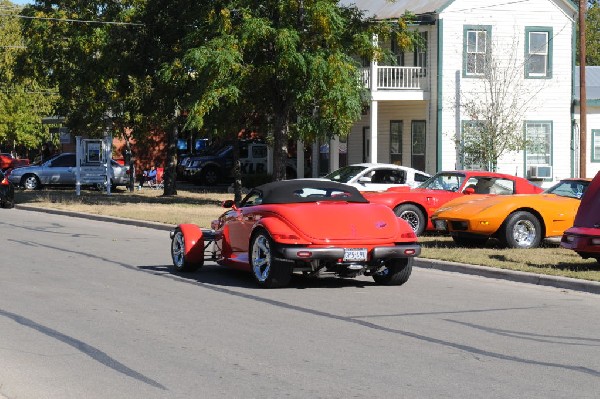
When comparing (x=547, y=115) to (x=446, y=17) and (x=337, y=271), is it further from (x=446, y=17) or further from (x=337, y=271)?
(x=337, y=271)

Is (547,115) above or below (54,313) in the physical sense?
above

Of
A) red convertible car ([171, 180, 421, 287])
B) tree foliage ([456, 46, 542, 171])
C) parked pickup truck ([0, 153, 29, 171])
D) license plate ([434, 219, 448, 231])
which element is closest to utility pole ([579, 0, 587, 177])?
tree foliage ([456, 46, 542, 171])

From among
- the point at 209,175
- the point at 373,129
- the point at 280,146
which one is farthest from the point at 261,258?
the point at 209,175

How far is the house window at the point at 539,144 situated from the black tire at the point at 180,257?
81.8 feet

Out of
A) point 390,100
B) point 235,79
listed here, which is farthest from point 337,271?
point 390,100

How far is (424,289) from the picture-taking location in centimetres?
1415

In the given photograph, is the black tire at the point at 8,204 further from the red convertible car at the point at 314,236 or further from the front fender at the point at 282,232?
the front fender at the point at 282,232

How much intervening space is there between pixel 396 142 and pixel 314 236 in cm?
2843

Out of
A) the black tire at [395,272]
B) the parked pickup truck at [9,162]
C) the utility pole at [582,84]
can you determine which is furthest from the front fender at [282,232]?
the parked pickup truck at [9,162]

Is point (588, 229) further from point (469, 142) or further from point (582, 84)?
point (469, 142)

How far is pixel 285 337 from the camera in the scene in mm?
10016

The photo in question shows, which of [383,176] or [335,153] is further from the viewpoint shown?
[335,153]

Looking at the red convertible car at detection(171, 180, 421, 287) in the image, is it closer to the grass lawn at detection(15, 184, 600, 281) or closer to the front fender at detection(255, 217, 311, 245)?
the front fender at detection(255, 217, 311, 245)

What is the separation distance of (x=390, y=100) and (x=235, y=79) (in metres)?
10.8
